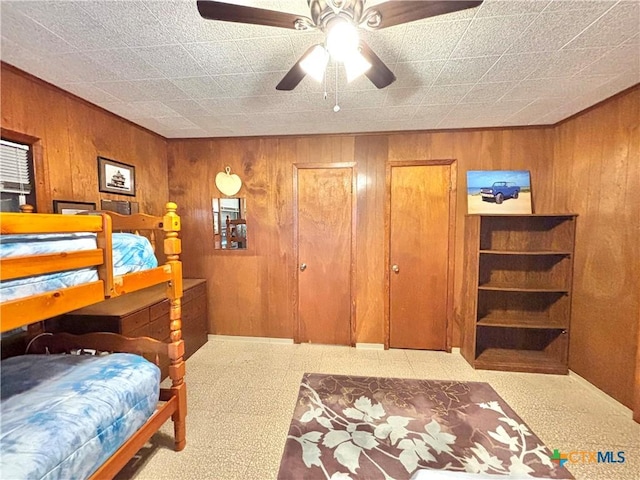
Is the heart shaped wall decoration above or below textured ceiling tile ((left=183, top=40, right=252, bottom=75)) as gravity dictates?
below

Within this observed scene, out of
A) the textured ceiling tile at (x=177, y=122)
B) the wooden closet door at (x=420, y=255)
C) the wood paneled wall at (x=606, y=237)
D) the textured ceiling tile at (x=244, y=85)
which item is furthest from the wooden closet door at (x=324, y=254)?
the wood paneled wall at (x=606, y=237)

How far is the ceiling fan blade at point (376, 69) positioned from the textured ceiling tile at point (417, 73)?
404mm

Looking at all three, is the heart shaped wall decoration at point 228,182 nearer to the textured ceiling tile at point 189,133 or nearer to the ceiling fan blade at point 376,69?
the textured ceiling tile at point 189,133

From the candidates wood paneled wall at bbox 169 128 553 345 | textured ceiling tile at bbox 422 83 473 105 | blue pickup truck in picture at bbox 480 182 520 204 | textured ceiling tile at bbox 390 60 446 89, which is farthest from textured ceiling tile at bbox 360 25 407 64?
blue pickup truck in picture at bbox 480 182 520 204

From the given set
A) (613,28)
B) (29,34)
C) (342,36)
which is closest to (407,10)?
(342,36)

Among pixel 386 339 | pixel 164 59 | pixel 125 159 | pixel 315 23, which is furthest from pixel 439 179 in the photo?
pixel 125 159

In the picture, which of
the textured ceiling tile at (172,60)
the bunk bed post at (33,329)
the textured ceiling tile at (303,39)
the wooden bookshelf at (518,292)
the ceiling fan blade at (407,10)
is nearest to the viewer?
the ceiling fan blade at (407,10)

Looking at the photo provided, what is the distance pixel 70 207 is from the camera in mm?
2068

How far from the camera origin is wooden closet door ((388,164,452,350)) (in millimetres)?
2928

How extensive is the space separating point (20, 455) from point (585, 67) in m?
3.53

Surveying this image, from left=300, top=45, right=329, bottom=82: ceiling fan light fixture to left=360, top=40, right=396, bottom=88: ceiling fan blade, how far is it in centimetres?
19

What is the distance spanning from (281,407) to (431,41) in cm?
271

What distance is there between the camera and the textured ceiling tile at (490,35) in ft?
4.42

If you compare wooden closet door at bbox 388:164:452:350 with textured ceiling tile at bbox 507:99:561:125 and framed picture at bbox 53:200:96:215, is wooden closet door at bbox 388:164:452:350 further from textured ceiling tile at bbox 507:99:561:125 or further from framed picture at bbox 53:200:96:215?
framed picture at bbox 53:200:96:215
